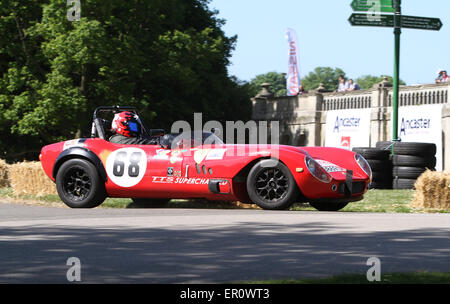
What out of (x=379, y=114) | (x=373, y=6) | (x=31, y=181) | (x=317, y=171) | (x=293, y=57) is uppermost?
(x=293, y=57)

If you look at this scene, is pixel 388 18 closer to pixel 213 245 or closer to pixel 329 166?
pixel 329 166

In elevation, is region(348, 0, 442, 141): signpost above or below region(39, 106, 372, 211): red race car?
above

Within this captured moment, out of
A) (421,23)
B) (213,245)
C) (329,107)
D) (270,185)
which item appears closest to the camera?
(213,245)

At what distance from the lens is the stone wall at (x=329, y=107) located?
36.2 m

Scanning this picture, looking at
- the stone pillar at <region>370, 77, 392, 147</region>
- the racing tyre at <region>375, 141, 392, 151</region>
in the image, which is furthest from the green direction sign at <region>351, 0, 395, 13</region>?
the stone pillar at <region>370, 77, 392, 147</region>

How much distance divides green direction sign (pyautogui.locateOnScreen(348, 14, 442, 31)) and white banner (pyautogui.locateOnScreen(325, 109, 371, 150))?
19.7 meters

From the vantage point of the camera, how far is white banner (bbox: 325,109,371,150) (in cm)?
3975

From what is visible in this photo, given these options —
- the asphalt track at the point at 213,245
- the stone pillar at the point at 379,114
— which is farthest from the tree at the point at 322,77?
the asphalt track at the point at 213,245

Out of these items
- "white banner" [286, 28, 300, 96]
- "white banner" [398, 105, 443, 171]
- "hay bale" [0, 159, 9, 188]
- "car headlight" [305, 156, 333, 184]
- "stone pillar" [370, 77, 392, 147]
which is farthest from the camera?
"white banner" [286, 28, 300, 96]

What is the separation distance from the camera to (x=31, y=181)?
15.6 metres

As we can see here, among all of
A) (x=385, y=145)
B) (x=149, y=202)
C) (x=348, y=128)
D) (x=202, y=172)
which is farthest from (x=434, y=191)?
(x=348, y=128)

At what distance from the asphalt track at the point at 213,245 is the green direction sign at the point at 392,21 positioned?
9.56 meters

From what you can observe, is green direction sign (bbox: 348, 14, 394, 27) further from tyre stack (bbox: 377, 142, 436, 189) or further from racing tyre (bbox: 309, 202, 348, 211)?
racing tyre (bbox: 309, 202, 348, 211)

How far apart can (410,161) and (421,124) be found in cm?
1763
